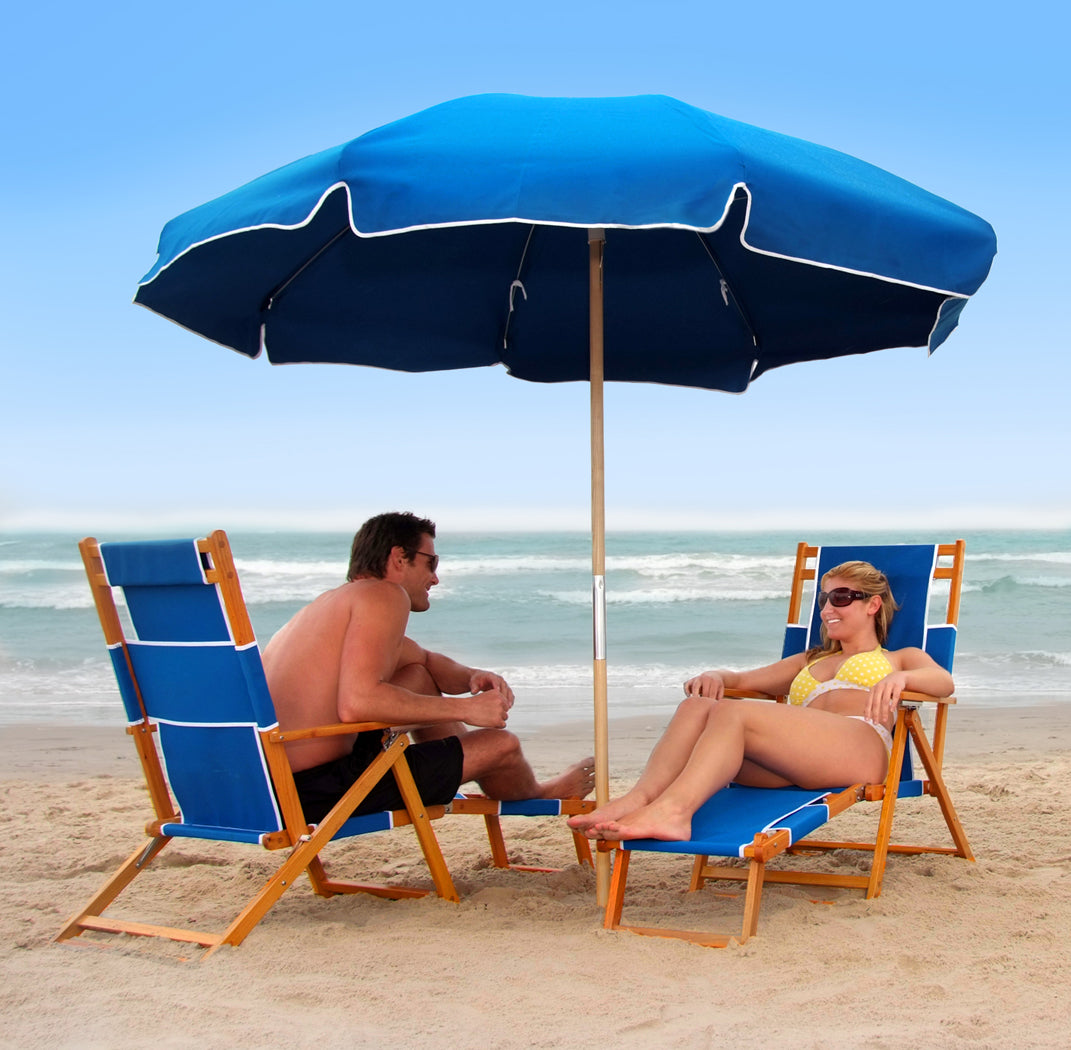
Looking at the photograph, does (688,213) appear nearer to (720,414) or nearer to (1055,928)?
(1055,928)

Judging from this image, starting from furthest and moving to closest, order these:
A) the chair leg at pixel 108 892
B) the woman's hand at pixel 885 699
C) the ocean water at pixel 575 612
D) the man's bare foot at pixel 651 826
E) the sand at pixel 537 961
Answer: the ocean water at pixel 575 612 < the woman's hand at pixel 885 699 < the chair leg at pixel 108 892 < the man's bare foot at pixel 651 826 < the sand at pixel 537 961

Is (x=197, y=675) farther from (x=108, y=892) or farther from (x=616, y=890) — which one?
(x=616, y=890)

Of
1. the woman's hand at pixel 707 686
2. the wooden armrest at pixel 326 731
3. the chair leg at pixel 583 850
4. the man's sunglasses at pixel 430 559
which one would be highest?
the man's sunglasses at pixel 430 559

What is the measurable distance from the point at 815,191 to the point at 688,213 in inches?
14.6

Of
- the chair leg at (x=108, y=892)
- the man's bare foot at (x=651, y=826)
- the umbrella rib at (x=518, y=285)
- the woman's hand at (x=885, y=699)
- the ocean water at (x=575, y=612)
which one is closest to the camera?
the man's bare foot at (x=651, y=826)

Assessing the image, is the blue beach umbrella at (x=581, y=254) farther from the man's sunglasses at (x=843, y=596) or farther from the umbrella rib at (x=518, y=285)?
the man's sunglasses at (x=843, y=596)

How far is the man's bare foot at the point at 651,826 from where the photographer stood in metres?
2.71

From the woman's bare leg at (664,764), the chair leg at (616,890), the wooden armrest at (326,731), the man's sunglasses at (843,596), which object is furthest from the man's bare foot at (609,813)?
the man's sunglasses at (843,596)

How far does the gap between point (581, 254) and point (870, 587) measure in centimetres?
152

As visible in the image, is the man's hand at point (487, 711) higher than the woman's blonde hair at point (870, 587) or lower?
lower

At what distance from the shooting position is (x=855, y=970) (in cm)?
254

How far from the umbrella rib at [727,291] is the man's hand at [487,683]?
1.51 metres

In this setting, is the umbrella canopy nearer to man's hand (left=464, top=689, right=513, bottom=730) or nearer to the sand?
man's hand (left=464, top=689, right=513, bottom=730)

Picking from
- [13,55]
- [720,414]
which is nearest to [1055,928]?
[13,55]
